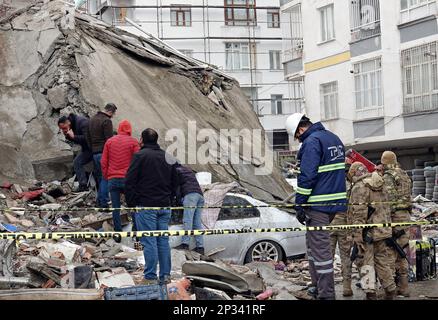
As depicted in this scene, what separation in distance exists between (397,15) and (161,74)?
12584 mm

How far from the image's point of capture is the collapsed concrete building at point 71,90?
1477 centimetres

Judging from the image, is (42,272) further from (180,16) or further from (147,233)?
(180,16)

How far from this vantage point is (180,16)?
143ft

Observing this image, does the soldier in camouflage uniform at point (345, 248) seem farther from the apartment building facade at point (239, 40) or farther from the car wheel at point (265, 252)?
the apartment building facade at point (239, 40)

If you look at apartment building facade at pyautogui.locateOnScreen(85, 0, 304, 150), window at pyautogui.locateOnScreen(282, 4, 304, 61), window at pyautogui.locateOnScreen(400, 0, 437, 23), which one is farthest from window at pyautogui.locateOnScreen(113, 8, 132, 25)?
window at pyautogui.locateOnScreen(400, 0, 437, 23)

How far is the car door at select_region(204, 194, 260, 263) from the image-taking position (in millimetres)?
11477

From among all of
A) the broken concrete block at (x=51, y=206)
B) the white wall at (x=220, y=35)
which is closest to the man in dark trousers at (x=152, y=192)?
the broken concrete block at (x=51, y=206)

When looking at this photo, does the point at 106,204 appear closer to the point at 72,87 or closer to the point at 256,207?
the point at 256,207

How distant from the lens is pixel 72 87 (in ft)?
49.0

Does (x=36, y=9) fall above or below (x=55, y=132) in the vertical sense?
above

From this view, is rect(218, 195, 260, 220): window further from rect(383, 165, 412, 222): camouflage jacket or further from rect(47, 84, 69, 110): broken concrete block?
rect(47, 84, 69, 110): broken concrete block

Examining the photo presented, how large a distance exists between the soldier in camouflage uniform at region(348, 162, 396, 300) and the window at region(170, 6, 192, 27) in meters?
35.8

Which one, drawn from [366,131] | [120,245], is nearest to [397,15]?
[366,131]
